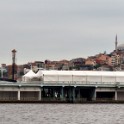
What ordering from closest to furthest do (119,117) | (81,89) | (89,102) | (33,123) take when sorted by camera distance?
(33,123) < (119,117) < (89,102) < (81,89)

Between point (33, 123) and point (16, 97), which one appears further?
point (16, 97)

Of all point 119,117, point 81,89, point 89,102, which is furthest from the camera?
point 81,89

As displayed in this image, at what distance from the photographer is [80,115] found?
87.7 meters

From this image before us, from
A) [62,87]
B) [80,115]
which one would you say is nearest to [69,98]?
[62,87]

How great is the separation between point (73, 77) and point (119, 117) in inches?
2161

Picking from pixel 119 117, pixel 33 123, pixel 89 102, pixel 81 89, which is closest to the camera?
pixel 33 123

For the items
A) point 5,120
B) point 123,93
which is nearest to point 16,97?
point 123,93

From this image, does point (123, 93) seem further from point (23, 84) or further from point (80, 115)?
point (80, 115)

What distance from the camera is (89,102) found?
132 metres

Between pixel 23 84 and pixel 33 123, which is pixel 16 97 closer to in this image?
pixel 23 84

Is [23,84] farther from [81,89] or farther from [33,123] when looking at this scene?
[33,123]

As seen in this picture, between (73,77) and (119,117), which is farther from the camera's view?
(73,77)

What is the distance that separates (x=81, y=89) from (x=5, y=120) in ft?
210

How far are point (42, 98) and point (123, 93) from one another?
16.3 metres
